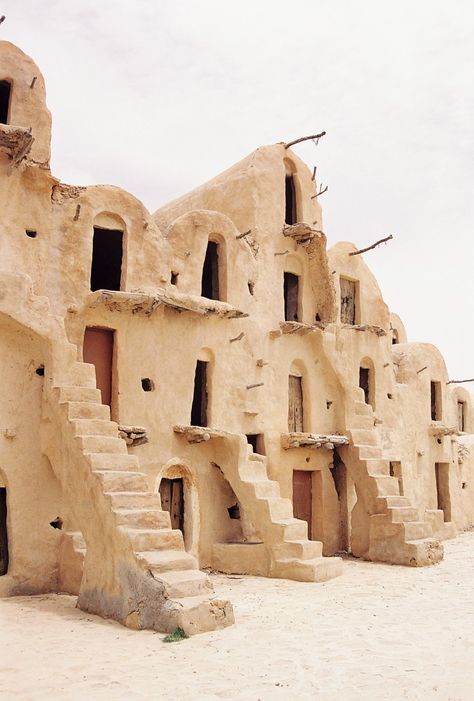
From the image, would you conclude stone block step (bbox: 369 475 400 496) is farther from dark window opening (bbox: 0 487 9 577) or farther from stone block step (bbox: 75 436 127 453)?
dark window opening (bbox: 0 487 9 577)

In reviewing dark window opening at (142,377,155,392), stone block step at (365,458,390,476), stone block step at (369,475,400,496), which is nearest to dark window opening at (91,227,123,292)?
dark window opening at (142,377,155,392)

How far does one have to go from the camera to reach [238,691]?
7039mm

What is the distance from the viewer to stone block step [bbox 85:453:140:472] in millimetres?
11328

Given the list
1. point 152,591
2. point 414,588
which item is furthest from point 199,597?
point 414,588

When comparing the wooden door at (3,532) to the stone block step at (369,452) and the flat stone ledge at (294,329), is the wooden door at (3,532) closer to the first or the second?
the flat stone ledge at (294,329)

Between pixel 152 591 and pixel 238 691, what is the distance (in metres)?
2.78

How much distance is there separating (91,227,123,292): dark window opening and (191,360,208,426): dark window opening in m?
2.93

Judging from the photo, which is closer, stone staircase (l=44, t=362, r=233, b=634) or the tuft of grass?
the tuft of grass

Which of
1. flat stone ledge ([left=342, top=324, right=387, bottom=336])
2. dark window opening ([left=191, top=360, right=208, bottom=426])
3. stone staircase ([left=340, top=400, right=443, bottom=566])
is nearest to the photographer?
dark window opening ([left=191, top=360, right=208, bottom=426])

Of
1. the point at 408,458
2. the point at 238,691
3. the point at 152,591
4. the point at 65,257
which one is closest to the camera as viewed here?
the point at 238,691

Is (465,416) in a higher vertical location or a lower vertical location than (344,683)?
higher

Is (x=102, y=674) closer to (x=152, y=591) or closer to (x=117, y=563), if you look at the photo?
(x=152, y=591)

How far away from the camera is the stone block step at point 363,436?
790 inches

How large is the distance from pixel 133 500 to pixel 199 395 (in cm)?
667
